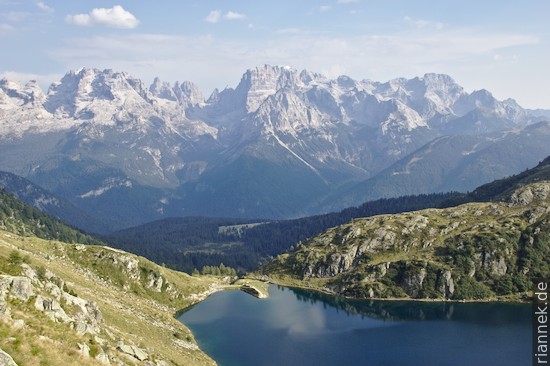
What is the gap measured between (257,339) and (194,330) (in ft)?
65.3

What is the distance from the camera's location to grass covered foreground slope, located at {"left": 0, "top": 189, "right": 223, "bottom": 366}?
50438 millimetres

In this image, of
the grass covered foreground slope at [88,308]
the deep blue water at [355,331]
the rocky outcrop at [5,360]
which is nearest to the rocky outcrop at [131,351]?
the grass covered foreground slope at [88,308]

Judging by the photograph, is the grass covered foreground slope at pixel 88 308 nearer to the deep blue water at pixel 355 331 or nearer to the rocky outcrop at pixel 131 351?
the rocky outcrop at pixel 131 351

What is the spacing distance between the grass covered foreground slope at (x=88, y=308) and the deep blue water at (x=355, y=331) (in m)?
12.7

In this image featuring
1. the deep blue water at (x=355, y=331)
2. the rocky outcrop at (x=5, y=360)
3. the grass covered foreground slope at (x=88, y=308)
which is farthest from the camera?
the deep blue water at (x=355, y=331)

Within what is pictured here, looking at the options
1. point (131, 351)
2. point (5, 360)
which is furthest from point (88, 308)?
point (5, 360)

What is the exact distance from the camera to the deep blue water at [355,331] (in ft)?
424

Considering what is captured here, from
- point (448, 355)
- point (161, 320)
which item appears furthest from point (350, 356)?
point (161, 320)

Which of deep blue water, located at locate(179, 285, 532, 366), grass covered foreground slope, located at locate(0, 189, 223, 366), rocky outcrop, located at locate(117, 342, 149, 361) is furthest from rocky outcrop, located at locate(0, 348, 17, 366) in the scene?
deep blue water, located at locate(179, 285, 532, 366)

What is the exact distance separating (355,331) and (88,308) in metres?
95.6

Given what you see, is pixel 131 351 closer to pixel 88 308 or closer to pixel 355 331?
pixel 88 308

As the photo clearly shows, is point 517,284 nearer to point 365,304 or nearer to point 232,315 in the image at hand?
point 365,304

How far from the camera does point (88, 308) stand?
3292 inches

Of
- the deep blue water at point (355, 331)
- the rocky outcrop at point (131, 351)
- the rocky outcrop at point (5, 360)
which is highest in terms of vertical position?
the rocky outcrop at point (5, 360)
